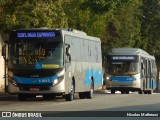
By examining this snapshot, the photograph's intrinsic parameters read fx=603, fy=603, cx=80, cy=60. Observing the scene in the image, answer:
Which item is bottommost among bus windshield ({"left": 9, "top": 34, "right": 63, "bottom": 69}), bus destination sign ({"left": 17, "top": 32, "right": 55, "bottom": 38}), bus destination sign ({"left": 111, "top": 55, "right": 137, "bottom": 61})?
bus destination sign ({"left": 111, "top": 55, "right": 137, "bottom": 61})

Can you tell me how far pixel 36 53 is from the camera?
26.6m

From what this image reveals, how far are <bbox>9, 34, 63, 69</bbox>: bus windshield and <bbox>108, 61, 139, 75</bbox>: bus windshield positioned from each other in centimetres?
1724

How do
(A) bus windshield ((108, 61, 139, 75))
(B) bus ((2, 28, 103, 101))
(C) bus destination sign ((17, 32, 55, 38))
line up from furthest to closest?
1. (A) bus windshield ((108, 61, 139, 75))
2. (C) bus destination sign ((17, 32, 55, 38))
3. (B) bus ((2, 28, 103, 101))

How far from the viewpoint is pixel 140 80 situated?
142 feet

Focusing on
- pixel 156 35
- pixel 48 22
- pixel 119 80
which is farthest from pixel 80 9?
pixel 156 35

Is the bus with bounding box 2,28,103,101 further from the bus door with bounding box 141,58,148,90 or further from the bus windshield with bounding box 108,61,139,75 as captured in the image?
the bus door with bounding box 141,58,148,90

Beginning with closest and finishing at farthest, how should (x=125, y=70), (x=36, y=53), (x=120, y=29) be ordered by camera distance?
(x=36, y=53)
(x=125, y=70)
(x=120, y=29)

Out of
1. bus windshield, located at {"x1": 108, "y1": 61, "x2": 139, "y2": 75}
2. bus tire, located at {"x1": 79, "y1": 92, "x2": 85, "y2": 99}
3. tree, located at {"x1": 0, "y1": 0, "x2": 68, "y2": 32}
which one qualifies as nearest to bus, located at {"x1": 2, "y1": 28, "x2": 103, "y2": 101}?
tree, located at {"x1": 0, "y1": 0, "x2": 68, "y2": 32}

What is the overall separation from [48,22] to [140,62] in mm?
13711

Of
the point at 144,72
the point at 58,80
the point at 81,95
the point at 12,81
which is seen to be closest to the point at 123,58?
the point at 144,72

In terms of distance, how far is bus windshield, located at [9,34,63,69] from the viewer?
86.7 feet

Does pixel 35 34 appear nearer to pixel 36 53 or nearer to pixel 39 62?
pixel 36 53

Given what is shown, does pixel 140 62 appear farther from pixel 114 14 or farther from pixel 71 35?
pixel 71 35

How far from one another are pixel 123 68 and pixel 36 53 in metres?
17.8
